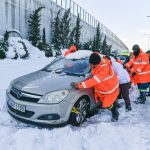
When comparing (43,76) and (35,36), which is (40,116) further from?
(35,36)

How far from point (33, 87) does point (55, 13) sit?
90.2 ft

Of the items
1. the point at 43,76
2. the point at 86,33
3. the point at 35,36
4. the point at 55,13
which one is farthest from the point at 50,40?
the point at 43,76

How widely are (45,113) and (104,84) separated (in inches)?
54.5

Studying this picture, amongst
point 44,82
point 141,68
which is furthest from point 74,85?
point 141,68

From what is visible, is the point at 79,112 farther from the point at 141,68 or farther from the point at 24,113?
the point at 141,68

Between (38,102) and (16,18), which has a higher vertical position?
(16,18)

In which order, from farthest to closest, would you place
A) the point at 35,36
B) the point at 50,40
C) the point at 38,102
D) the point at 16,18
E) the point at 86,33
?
the point at 86,33, the point at 50,40, the point at 35,36, the point at 16,18, the point at 38,102

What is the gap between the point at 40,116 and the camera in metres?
4.88

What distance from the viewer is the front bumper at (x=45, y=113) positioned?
4852 mm

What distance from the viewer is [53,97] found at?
492 cm

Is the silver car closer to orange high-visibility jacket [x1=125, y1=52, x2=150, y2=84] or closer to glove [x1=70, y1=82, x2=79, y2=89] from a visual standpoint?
glove [x1=70, y1=82, x2=79, y2=89]

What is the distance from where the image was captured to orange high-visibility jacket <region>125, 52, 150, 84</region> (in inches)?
292

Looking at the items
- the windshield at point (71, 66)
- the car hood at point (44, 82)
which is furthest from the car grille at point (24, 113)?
the windshield at point (71, 66)

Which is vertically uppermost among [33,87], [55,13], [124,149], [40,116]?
[55,13]
